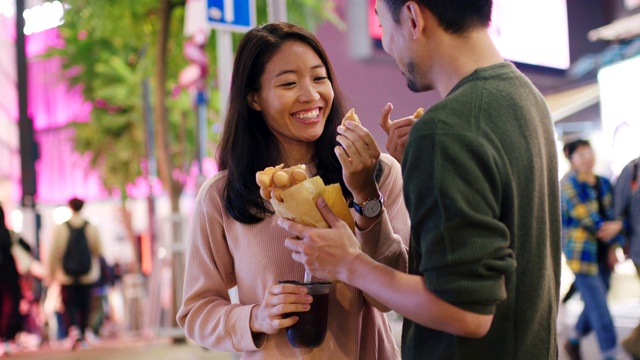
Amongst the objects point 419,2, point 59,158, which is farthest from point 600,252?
point 59,158

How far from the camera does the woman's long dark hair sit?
220 centimetres

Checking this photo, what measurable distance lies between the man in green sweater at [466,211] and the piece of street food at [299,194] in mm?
35

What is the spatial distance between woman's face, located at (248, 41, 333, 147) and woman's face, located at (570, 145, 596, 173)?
4583 mm

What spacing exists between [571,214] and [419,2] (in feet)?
16.8

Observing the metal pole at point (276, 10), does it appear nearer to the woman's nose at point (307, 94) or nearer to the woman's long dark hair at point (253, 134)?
the woman's long dark hair at point (253, 134)

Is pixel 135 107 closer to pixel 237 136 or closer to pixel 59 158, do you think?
pixel 237 136

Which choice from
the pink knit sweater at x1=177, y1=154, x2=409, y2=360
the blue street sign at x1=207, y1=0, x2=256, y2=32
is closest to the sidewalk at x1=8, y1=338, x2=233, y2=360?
the blue street sign at x1=207, y1=0, x2=256, y2=32

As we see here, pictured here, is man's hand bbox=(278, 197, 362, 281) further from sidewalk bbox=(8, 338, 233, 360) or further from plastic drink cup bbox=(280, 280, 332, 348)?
sidewalk bbox=(8, 338, 233, 360)

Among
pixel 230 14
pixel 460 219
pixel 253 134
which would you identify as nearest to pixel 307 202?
pixel 460 219

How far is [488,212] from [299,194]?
0.51m

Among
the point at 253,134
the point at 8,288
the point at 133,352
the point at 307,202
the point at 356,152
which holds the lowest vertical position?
the point at 133,352

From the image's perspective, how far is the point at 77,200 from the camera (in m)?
9.82

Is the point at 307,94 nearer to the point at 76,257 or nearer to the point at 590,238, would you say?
the point at 590,238

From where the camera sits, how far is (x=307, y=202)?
5.57ft
